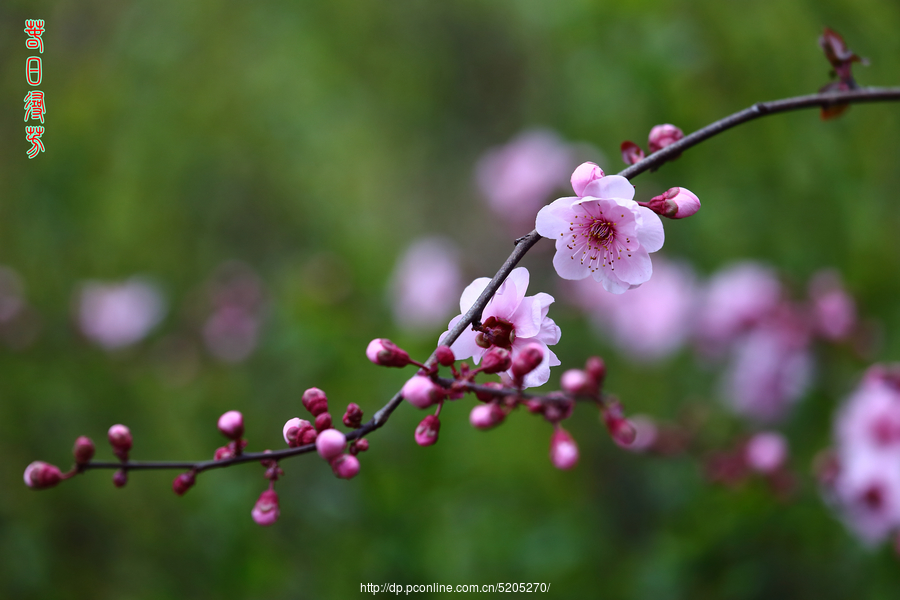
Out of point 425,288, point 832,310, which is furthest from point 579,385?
point 425,288

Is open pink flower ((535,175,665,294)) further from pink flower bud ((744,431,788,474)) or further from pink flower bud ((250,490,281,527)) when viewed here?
pink flower bud ((744,431,788,474))

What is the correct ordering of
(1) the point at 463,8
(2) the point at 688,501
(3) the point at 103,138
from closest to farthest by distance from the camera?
(2) the point at 688,501 → (3) the point at 103,138 → (1) the point at 463,8

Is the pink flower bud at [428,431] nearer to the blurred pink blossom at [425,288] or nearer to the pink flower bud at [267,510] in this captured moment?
the pink flower bud at [267,510]

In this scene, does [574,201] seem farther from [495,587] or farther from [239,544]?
[239,544]

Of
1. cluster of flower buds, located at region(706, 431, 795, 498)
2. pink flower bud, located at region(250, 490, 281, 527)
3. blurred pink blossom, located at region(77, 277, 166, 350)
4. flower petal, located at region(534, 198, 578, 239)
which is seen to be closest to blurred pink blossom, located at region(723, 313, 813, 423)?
cluster of flower buds, located at region(706, 431, 795, 498)

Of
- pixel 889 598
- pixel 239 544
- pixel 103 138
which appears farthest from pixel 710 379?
pixel 103 138

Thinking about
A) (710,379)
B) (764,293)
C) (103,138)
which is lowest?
(710,379)

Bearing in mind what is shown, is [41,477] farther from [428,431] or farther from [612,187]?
[612,187]

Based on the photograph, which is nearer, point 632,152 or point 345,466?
point 345,466
